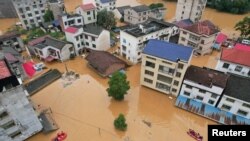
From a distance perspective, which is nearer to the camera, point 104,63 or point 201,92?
point 201,92

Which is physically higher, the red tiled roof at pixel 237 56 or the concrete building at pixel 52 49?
the red tiled roof at pixel 237 56

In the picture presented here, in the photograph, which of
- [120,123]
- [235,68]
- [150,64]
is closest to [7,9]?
[150,64]

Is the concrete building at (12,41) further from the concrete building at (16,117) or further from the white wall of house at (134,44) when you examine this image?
the concrete building at (16,117)

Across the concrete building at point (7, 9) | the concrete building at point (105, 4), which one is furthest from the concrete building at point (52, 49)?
the concrete building at point (7, 9)

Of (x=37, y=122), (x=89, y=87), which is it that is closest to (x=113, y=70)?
(x=89, y=87)

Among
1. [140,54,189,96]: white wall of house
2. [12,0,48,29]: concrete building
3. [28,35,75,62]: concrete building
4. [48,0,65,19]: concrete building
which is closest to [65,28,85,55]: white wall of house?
[28,35,75,62]: concrete building

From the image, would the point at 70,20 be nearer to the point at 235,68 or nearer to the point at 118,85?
the point at 118,85
